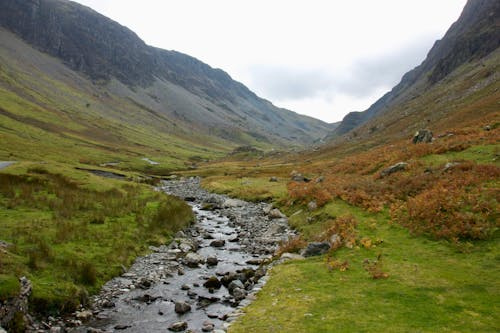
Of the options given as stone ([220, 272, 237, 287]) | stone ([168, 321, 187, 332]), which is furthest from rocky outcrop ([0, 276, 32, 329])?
stone ([220, 272, 237, 287])

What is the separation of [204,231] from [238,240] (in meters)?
4.90

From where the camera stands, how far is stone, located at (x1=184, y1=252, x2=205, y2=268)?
24328 mm

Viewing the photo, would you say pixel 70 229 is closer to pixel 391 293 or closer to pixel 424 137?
pixel 391 293

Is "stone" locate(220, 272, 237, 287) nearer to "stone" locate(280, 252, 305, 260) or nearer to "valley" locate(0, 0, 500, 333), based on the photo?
"valley" locate(0, 0, 500, 333)

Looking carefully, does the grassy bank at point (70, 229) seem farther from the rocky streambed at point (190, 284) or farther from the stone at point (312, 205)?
the stone at point (312, 205)

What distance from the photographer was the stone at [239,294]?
1819 centimetres

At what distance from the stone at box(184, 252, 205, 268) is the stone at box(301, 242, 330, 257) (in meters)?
7.86

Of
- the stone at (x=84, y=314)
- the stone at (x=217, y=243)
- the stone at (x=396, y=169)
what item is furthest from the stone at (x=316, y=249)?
the stone at (x=396, y=169)

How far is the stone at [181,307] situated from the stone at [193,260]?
687cm

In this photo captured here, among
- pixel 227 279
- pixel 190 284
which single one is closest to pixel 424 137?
pixel 227 279

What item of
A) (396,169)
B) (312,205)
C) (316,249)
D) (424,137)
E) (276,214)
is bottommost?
(276,214)

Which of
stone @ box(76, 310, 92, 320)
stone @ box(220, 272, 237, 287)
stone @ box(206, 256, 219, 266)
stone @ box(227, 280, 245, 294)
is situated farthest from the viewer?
stone @ box(206, 256, 219, 266)

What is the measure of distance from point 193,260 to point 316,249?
29.9ft

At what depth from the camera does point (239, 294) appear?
18.4m
